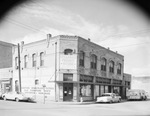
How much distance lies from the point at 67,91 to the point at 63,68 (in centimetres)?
287

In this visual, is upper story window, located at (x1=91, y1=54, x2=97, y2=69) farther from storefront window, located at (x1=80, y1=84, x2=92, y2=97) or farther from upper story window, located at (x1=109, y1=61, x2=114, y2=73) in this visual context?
upper story window, located at (x1=109, y1=61, x2=114, y2=73)

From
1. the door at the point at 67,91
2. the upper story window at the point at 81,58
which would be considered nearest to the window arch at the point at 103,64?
the upper story window at the point at 81,58

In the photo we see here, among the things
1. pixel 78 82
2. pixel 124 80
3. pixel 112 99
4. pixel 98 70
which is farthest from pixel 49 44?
pixel 124 80

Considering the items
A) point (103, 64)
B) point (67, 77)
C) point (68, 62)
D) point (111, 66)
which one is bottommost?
point (67, 77)

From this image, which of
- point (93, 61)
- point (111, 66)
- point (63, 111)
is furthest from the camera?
point (111, 66)

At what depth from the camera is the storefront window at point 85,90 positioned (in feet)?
86.0

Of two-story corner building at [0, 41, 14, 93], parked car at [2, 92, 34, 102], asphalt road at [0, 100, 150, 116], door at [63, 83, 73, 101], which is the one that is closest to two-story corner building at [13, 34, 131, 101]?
door at [63, 83, 73, 101]

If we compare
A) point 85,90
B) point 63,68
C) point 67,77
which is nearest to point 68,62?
point 63,68

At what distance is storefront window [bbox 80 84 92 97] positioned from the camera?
2623 centimetres

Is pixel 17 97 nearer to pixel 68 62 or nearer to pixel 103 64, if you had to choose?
pixel 68 62

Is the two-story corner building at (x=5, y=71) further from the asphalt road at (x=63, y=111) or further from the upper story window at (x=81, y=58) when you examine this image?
the asphalt road at (x=63, y=111)

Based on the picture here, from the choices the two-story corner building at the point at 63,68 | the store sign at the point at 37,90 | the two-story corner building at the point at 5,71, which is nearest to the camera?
the two-story corner building at the point at 63,68

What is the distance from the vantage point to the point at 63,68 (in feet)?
81.7

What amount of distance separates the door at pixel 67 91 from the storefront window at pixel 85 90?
1.75 metres
